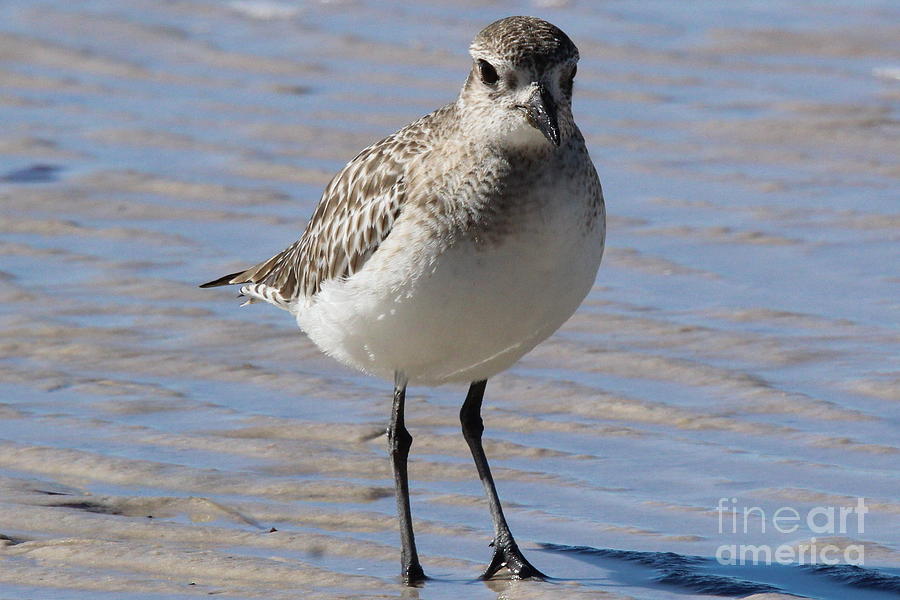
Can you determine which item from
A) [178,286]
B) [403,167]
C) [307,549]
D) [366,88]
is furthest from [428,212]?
[366,88]

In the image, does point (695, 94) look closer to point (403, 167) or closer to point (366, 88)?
point (366, 88)

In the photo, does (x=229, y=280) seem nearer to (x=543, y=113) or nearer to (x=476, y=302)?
(x=476, y=302)

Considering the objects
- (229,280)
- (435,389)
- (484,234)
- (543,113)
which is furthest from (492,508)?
(229,280)

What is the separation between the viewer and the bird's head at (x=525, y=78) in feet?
18.6

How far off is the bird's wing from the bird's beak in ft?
1.96

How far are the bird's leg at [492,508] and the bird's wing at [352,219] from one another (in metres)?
0.73

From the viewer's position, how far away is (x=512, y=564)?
19.3ft

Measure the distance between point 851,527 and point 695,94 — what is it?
6328 mm

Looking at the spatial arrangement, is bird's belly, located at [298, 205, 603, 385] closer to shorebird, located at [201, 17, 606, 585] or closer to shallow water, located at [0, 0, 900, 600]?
shorebird, located at [201, 17, 606, 585]

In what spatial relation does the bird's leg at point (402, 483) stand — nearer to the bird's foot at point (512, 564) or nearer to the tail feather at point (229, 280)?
the bird's foot at point (512, 564)

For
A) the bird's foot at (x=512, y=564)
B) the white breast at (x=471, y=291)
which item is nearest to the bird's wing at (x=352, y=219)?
the white breast at (x=471, y=291)

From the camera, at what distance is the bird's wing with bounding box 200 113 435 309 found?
6125mm

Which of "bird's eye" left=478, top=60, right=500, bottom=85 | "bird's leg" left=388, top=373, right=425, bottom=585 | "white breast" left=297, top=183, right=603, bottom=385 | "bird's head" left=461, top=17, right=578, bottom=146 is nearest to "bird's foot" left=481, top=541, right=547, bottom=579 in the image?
"bird's leg" left=388, top=373, right=425, bottom=585

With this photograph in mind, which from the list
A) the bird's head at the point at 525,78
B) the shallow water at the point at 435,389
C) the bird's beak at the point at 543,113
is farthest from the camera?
the shallow water at the point at 435,389
